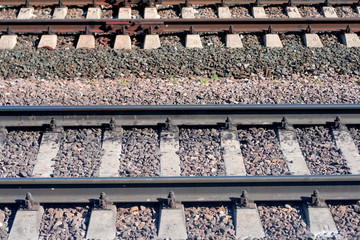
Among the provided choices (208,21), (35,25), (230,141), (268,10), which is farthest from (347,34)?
(35,25)

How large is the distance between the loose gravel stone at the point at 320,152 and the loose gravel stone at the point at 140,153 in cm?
168

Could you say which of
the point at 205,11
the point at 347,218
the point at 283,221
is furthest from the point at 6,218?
the point at 205,11

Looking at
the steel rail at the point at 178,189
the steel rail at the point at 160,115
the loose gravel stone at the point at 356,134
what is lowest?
the steel rail at the point at 178,189

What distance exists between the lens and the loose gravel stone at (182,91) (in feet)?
26.3

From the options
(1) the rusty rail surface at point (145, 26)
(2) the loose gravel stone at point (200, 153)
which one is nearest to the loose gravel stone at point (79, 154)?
(2) the loose gravel stone at point (200, 153)

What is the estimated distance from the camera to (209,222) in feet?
19.8

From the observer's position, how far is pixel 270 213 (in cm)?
616

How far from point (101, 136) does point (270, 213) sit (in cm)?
226

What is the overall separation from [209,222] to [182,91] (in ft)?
8.66

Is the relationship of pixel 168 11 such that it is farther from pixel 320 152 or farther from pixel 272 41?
pixel 320 152

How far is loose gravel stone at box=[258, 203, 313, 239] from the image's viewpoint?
590 centimetres

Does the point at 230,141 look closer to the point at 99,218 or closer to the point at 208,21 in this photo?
the point at 99,218

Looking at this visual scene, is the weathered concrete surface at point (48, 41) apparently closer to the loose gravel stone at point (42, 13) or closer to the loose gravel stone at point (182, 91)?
the loose gravel stone at point (42, 13)

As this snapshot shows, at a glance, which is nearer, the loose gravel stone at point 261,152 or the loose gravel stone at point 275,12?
the loose gravel stone at point 261,152
